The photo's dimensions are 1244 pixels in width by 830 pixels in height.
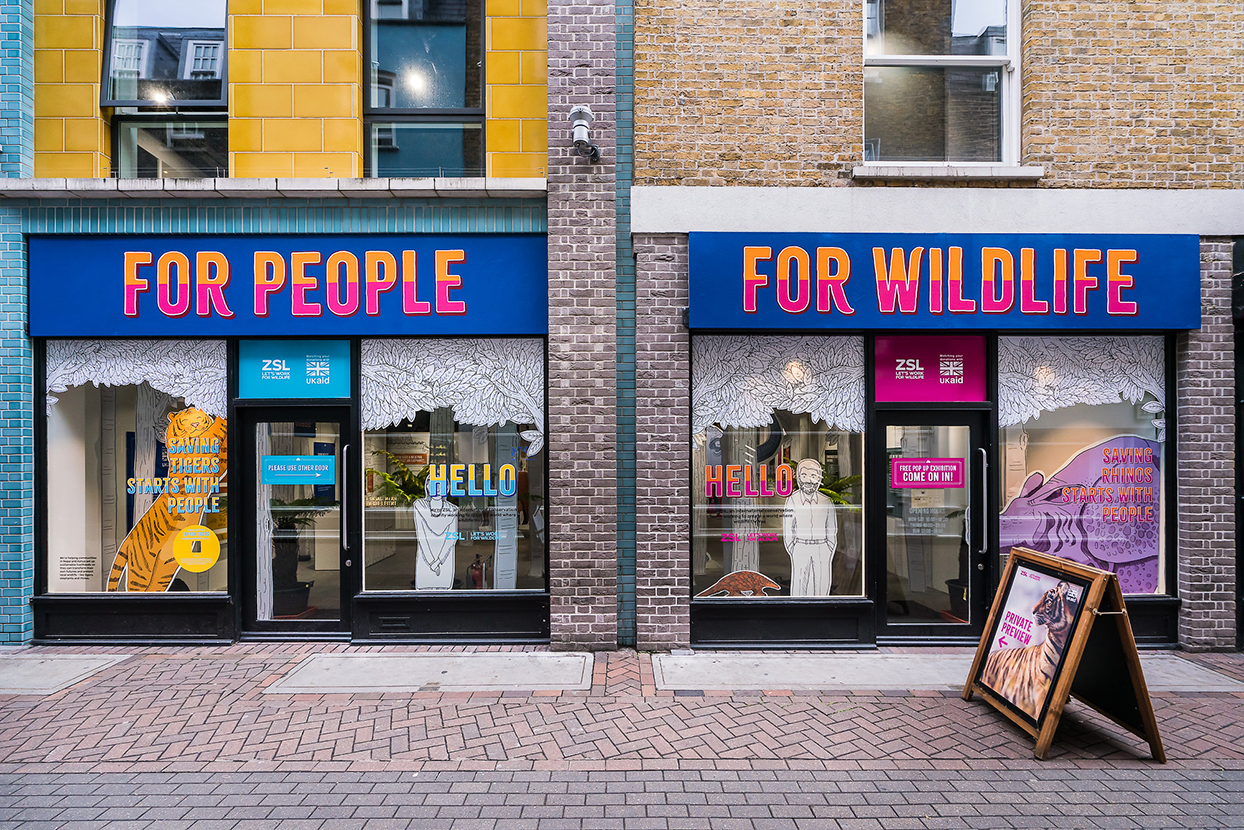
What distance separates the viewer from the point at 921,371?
6.29 metres

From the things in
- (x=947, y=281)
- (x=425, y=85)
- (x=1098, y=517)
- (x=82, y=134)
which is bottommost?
(x=1098, y=517)

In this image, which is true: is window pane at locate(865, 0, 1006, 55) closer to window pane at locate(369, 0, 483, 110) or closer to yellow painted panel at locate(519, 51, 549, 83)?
yellow painted panel at locate(519, 51, 549, 83)

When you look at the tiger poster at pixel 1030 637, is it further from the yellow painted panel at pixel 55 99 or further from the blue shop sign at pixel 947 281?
the yellow painted panel at pixel 55 99

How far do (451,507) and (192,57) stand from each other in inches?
217

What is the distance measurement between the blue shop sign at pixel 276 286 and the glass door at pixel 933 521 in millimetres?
3983

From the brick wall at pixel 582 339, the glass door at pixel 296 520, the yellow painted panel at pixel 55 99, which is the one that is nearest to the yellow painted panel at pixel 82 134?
the yellow painted panel at pixel 55 99

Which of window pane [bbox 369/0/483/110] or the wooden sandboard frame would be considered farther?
window pane [bbox 369/0/483/110]

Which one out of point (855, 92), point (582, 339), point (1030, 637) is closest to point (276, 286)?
point (582, 339)

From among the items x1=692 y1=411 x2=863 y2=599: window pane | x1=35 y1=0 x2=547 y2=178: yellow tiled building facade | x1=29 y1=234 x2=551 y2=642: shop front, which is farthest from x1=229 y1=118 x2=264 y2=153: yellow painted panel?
x1=692 y1=411 x2=863 y2=599: window pane

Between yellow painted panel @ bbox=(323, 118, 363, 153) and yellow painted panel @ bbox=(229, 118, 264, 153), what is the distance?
2.18 ft

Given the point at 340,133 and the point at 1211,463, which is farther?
the point at 340,133

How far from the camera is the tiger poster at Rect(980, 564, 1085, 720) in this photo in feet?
14.2

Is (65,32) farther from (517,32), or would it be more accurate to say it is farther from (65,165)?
(517,32)

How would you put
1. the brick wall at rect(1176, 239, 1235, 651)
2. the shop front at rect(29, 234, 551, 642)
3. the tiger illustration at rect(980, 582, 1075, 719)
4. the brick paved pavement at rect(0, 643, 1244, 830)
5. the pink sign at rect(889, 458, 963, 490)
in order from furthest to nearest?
the pink sign at rect(889, 458, 963, 490) < the shop front at rect(29, 234, 551, 642) < the brick wall at rect(1176, 239, 1235, 651) < the tiger illustration at rect(980, 582, 1075, 719) < the brick paved pavement at rect(0, 643, 1244, 830)
